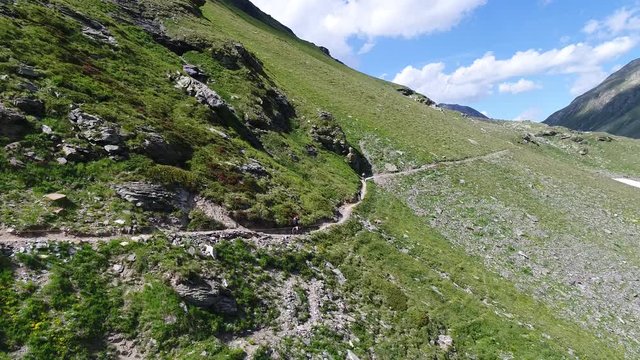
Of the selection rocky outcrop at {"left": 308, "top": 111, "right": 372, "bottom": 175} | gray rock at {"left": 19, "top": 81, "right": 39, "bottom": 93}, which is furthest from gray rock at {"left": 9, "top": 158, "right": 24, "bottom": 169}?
rocky outcrop at {"left": 308, "top": 111, "right": 372, "bottom": 175}

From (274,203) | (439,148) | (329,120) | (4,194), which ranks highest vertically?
(439,148)

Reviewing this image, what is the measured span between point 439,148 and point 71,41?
5313 cm

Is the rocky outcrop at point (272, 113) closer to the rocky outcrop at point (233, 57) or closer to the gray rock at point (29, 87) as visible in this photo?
the rocky outcrop at point (233, 57)

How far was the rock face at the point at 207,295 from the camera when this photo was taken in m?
17.8

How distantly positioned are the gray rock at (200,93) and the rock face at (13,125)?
17.5m

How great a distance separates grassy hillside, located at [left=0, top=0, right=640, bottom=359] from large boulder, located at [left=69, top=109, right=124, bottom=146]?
0.43 ft

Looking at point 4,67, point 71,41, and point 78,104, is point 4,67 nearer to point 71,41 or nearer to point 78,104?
point 78,104

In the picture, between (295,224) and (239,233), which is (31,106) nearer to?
(239,233)

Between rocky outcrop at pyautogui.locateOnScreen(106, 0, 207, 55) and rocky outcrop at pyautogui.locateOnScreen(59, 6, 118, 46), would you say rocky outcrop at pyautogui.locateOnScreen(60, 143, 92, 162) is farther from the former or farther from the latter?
rocky outcrop at pyautogui.locateOnScreen(106, 0, 207, 55)

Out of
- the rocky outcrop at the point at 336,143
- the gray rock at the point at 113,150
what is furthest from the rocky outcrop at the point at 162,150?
the rocky outcrop at the point at 336,143

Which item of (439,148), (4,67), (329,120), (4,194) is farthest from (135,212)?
(439,148)

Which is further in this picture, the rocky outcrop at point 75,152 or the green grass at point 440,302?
the green grass at point 440,302

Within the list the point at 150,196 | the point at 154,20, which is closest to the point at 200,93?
the point at 150,196

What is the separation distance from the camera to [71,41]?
3453 cm
